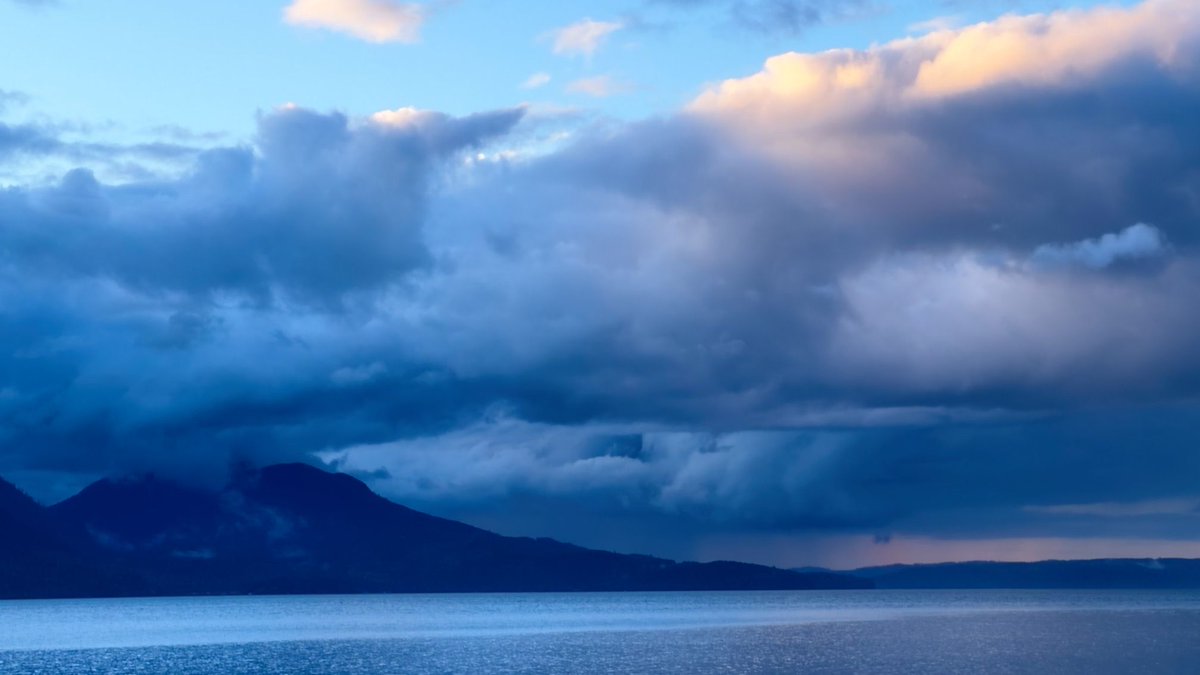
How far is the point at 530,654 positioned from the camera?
181000 millimetres

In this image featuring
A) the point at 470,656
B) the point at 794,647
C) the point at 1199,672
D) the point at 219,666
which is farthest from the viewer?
the point at 794,647

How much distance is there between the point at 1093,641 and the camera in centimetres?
19375

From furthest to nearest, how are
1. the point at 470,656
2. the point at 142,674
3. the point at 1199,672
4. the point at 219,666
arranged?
the point at 470,656, the point at 219,666, the point at 142,674, the point at 1199,672

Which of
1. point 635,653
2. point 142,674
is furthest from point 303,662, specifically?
point 635,653

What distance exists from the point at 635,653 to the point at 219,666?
52.9 meters

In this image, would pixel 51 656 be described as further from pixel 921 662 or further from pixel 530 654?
pixel 921 662

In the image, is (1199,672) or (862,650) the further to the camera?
(862,650)

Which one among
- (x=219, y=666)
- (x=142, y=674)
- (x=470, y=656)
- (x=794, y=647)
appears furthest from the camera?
(x=794, y=647)

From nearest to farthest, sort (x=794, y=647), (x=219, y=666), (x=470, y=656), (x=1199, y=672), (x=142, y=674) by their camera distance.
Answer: (x=1199, y=672), (x=142, y=674), (x=219, y=666), (x=470, y=656), (x=794, y=647)

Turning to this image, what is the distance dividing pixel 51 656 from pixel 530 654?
222ft

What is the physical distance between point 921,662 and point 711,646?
4457 centimetres

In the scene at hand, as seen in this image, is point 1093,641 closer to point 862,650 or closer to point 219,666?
point 862,650

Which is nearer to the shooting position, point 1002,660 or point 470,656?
point 1002,660

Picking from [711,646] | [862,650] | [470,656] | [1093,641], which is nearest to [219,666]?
[470,656]
